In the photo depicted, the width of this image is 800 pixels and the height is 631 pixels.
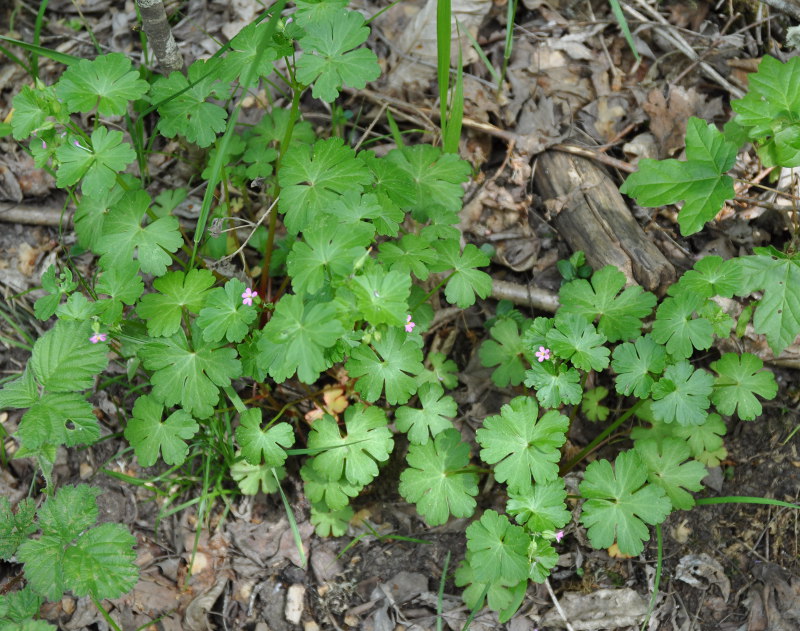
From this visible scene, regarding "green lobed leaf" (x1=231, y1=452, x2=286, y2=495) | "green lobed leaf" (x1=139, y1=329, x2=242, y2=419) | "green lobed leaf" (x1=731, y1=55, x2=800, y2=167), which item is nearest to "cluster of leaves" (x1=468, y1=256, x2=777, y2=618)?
"green lobed leaf" (x1=731, y1=55, x2=800, y2=167)

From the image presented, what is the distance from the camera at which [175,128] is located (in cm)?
308

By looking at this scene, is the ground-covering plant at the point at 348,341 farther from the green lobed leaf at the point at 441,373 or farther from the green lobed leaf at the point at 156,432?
the green lobed leaf at the point at 441,373

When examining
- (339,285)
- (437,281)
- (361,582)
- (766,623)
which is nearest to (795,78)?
(437,281)

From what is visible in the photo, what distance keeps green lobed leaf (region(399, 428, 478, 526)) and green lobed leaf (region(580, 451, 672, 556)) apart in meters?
0.52

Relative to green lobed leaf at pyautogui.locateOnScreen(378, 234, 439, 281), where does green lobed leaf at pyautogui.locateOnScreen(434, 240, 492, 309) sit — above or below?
below

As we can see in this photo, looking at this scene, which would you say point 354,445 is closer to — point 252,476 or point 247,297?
point 252,476

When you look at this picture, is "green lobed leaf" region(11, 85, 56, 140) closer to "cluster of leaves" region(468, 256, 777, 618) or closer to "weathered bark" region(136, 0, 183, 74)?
"weathered bark" region(136, 0, 183, 74)

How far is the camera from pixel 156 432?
3051mm

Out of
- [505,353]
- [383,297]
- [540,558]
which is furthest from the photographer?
[505,353]

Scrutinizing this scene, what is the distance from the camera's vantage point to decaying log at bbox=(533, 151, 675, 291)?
3320mm

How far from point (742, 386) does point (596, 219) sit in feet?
3.54

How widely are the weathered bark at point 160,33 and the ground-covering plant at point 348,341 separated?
0.37m

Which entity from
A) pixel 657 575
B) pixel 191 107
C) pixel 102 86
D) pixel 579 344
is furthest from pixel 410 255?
pixel 657 575

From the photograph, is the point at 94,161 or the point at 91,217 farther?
the point at 91,217
